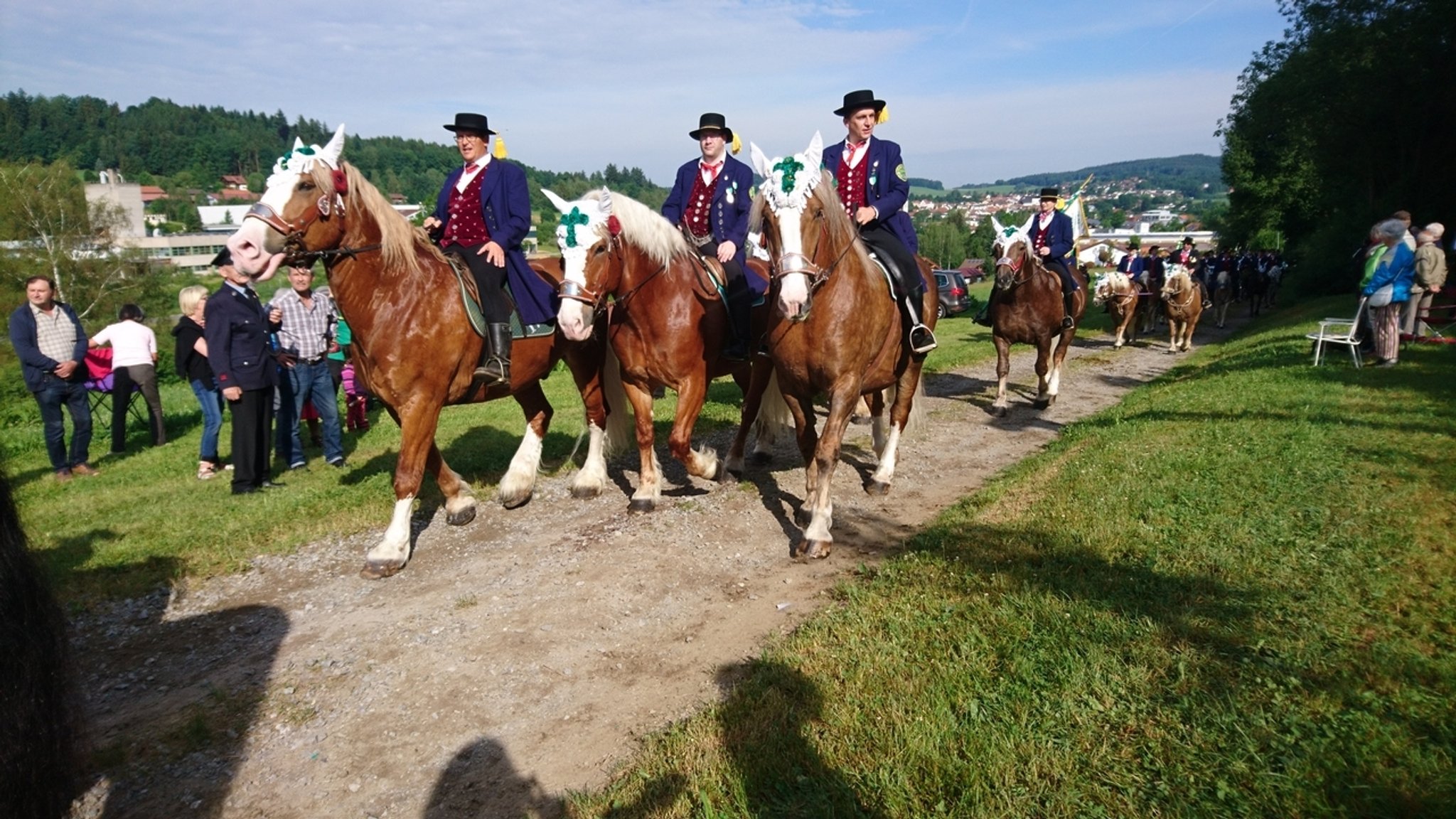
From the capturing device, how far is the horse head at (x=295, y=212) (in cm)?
494

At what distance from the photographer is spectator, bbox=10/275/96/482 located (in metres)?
9.24

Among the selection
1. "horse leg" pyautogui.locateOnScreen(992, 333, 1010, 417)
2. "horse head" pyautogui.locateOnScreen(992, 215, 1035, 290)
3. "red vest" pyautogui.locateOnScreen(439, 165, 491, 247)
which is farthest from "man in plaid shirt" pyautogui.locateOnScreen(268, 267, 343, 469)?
"horse head" pyautogui.locateOnScreen(992, 215, 1035, 290)

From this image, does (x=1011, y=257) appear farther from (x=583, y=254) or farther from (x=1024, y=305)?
(x=583, y=254)

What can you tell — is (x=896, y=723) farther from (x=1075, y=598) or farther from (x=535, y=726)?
(x=535, y=726)

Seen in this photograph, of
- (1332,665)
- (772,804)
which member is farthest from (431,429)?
(1332,665)

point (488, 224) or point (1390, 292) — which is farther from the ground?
point (488, 224)

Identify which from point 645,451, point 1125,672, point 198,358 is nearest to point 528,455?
point 645,451

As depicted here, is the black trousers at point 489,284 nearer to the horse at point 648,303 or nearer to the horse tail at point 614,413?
the horse at point 648,303

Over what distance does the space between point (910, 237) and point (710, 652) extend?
5.17 meters

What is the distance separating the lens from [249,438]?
27.1 feet

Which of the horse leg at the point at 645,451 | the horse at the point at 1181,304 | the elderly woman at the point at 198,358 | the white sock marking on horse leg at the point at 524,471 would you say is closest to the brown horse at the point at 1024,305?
Answer: the horse leg at the point at 645,451

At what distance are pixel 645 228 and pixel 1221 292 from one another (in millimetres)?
26247

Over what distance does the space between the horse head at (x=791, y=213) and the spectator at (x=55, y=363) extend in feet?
30.9

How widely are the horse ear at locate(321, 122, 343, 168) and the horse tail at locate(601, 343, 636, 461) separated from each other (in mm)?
3110
